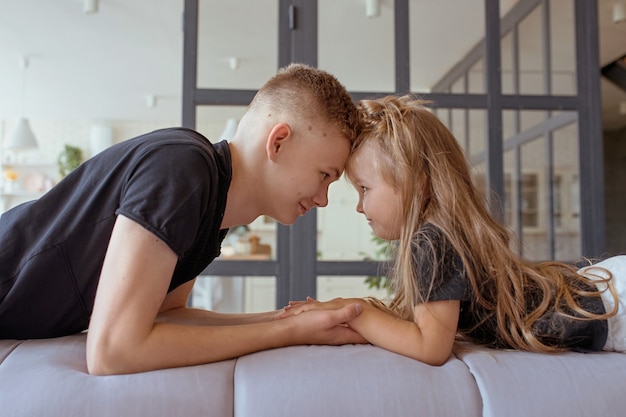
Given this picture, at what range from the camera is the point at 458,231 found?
1198mm

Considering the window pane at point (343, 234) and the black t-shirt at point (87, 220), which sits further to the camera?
the window pane at point (343, 234)

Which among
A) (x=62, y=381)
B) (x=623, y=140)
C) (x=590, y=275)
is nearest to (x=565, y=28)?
(x=590, y=275)

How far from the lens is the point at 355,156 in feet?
4.40

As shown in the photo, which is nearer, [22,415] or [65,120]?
[22,415]

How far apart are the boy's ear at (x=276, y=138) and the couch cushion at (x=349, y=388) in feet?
1.54

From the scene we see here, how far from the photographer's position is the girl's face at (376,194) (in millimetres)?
1308

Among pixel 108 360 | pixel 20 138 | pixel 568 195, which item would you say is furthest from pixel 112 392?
pixel 20 138

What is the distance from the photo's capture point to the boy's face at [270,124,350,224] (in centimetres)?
125

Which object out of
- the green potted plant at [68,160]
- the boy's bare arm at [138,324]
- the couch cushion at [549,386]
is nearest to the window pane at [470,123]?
the couch cushion at [549,386]

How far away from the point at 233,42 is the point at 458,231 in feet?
4.69

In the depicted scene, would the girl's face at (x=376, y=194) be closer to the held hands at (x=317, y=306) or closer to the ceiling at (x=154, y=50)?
the held hands at (x=317, y=306)

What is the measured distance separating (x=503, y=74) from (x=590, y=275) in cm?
135

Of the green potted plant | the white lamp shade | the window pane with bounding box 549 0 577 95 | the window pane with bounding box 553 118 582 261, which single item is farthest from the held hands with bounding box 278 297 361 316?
the green potted plant

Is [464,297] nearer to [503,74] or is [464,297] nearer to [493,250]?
[493,250]
